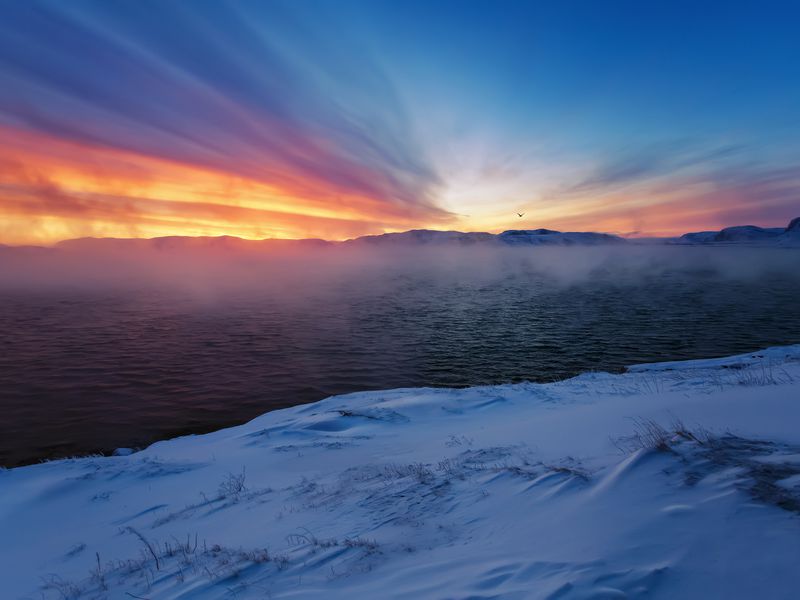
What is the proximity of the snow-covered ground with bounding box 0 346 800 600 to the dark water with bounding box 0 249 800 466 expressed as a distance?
7.07m

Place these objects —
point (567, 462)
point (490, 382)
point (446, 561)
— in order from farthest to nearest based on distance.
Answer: point (490, 382) → point (567, 462) → point (446, 561)

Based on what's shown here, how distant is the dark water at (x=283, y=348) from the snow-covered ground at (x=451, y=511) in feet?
23.2

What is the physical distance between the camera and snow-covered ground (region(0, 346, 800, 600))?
3611 millimetres

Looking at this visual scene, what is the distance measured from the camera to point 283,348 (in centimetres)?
2694

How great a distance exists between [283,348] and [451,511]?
23.0m

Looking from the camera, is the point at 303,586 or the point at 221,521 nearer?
the point at 303,586

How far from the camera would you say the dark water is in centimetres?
1706

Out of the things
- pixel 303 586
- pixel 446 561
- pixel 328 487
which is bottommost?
pixel 328 487

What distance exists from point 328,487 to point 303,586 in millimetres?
3338

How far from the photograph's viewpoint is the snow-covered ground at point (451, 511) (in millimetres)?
3611

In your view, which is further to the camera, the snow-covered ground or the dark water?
the dark water

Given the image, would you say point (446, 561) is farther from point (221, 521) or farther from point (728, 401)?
point (728, 401)

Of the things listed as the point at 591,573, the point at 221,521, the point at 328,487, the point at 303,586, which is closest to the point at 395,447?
the point at 328,487

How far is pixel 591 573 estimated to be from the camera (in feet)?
11.3
